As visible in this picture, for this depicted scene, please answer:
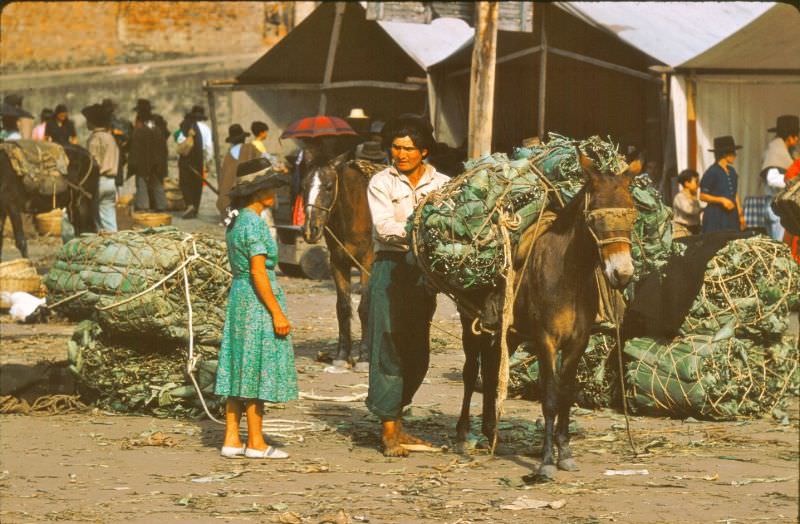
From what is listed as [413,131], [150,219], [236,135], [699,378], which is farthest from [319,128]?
[413,131]

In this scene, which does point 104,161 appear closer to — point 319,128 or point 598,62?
point 319,128

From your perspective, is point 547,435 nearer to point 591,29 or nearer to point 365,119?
point 591,29

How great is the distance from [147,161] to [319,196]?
13.2 meters

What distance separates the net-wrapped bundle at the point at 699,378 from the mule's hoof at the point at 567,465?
1935mm

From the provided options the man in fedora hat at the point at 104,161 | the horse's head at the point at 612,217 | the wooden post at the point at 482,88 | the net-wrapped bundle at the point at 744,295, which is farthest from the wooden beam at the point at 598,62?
the horse's head at the point at 612,217

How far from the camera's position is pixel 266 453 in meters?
8.45

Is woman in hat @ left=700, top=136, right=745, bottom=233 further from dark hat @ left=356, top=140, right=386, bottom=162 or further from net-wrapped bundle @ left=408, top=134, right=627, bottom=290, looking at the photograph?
net-wrapped bundle @ left=408, top=134, right=627, bottom=290

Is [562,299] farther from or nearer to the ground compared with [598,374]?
farther from the ground

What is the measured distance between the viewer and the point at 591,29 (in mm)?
18203

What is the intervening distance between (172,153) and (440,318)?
1678cm

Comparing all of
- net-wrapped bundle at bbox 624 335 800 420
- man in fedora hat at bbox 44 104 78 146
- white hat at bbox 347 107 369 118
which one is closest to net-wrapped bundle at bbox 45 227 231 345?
net-wrapped bundle at bbox 624 335 800 420

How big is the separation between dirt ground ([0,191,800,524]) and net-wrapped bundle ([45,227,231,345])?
2.32ft

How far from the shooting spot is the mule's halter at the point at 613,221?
7.60m

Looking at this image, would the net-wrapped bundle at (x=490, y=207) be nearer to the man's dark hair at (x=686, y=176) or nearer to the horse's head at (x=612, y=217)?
the horse's head at (x=612, y=217)
